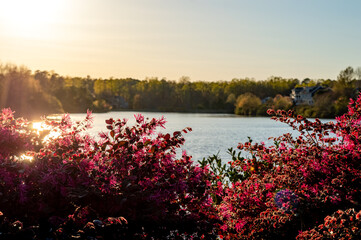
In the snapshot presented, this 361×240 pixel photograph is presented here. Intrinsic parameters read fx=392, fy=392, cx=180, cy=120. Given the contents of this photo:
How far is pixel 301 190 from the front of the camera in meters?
4.27

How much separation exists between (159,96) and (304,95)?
41.8m

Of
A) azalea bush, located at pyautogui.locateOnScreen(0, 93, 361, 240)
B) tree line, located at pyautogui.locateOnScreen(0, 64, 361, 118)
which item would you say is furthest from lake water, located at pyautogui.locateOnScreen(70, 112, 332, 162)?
tree line, located at pyautogui.locateOnScreen(0, 64, 361, 118)

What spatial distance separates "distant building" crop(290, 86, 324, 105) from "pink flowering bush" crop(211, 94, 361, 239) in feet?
329

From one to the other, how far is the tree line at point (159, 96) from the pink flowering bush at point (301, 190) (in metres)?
46.3

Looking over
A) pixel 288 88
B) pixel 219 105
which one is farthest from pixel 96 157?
pixel 288 88

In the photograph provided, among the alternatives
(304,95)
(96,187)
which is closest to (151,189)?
(96,187)

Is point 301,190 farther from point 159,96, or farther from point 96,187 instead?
point 159,96

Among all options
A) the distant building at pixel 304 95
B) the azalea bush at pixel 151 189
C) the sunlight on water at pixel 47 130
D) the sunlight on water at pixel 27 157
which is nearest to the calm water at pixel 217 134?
the azalea bush at pixel 151 189

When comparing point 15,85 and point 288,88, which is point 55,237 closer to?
point 15,85

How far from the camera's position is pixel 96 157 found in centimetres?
422

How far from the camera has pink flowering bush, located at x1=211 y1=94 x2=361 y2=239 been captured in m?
4.12

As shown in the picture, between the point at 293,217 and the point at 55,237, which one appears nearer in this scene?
the point at 55,237

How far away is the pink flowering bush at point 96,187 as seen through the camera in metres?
3.53

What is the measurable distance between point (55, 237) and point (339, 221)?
7.86 feet
